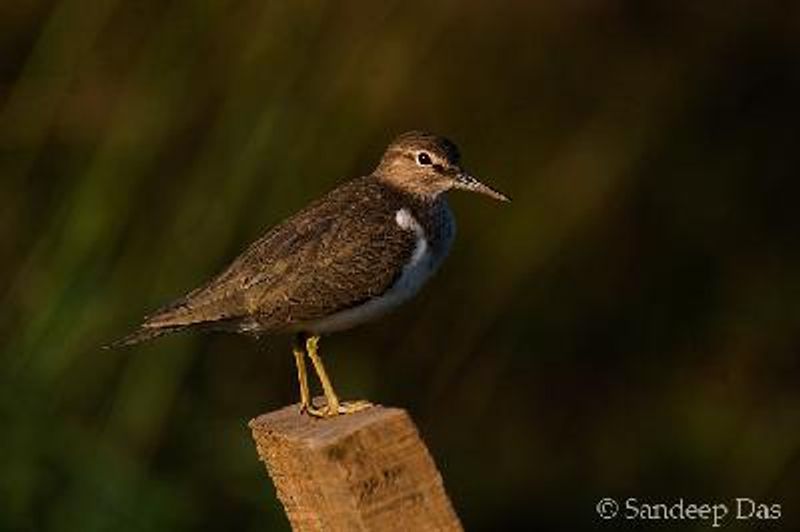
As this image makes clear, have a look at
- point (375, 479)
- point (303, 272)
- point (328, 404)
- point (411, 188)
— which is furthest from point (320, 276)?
point (375, 479)

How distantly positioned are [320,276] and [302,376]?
26 centimetres

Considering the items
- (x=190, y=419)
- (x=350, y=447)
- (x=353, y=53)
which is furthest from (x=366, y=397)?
(x=350, y=447)

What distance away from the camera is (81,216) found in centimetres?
540

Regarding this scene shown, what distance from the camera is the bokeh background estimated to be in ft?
18.2

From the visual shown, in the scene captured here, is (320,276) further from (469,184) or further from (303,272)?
(469,184)

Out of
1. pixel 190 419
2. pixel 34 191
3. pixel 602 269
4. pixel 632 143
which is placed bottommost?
pixel 190 419

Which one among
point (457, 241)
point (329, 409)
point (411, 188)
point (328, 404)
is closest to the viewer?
point (329, 409)

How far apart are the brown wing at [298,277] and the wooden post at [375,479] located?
4.13ft

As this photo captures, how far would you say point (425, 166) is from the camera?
556 centimetres

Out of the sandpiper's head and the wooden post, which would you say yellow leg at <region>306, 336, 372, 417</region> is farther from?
the sandpiper's head

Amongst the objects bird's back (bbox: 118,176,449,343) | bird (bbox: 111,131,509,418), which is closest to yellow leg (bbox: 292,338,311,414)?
bird (bbox: 111,131,509,418)

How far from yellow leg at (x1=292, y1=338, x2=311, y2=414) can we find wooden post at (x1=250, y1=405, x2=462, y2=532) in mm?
556

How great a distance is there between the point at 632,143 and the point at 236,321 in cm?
217

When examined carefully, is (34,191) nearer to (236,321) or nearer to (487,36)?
(236,321)
